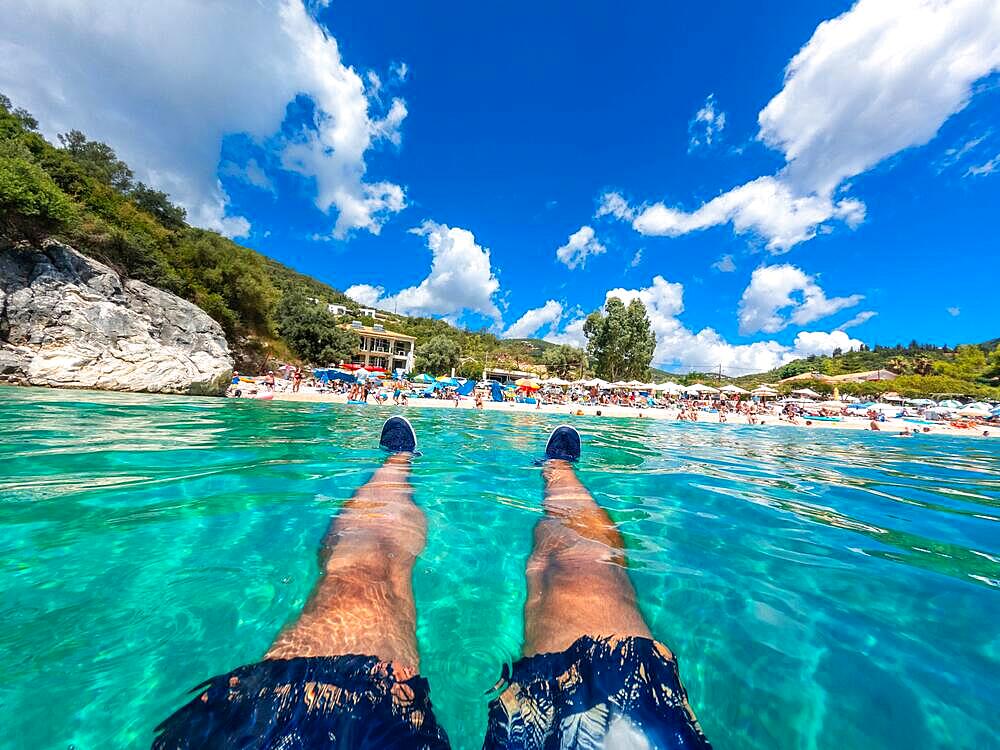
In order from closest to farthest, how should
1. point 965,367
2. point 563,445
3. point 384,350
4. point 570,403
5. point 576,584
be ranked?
1. point 576,584
2. point 563,445
3. point 570,403
4. point 965,367
5. point 384,350

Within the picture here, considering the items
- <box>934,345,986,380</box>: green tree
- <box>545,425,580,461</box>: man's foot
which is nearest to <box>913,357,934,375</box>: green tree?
<box>934,345,986,380</box>: green tree

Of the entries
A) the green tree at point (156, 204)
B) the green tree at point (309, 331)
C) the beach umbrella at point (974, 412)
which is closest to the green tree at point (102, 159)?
the green tree at point (156, 204)

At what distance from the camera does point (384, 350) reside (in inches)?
2104

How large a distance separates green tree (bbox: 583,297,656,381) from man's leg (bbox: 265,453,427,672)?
1571 inches

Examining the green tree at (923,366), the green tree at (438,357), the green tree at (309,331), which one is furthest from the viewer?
the green tree at (923,366)

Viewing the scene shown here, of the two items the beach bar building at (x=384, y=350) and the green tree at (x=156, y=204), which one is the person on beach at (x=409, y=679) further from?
the beach bar building at (x=384, y=350)

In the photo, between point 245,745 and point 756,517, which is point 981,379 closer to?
point 756,517

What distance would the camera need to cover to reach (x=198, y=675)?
67.0 inches

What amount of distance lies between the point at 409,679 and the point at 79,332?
2162cm

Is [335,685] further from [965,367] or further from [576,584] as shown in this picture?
[965,367]

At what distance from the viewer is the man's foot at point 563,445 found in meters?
6.58

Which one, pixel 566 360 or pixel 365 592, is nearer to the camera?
pixel 365 592

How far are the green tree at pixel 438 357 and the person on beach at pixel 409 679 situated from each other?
4545cm

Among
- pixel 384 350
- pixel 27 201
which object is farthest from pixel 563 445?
pixel 384 350
